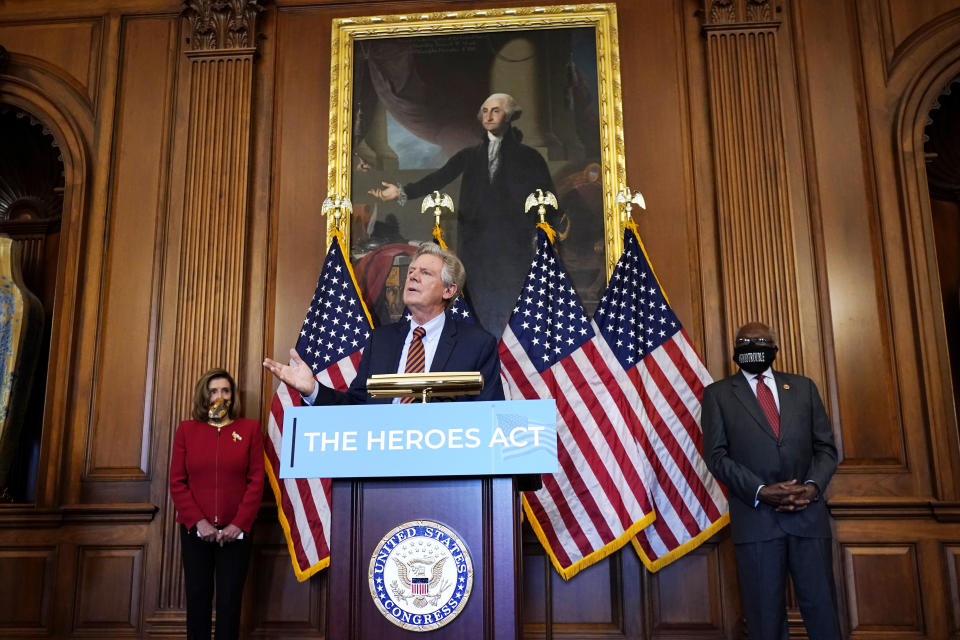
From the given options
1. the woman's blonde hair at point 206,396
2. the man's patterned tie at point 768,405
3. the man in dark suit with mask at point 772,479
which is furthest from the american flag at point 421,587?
the woman's blonde hair at point 206,396

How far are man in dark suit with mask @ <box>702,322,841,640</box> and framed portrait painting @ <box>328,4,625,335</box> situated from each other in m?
1.32

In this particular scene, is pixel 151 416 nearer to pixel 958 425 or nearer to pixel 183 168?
pixel 183 168

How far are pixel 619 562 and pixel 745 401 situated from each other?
1395mm

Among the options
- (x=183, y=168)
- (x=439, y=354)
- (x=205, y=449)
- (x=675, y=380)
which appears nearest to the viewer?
(x=439, y=354)

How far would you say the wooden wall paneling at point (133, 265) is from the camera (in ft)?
19.2

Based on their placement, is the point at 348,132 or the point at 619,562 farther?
the point at 348,132

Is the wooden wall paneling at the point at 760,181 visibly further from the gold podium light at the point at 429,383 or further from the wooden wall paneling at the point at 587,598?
the gold podium light at the point at 429,383

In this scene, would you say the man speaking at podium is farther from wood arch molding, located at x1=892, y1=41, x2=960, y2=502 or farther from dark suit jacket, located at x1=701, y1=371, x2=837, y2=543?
wood arch molding, located at x1=892, y1=41, x2=960, y2=502

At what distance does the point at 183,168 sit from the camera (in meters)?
6.32

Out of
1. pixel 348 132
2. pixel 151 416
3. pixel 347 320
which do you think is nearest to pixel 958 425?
pixel 347 320

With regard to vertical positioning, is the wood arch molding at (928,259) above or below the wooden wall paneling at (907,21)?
below

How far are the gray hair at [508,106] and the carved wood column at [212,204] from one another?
1.60 meters

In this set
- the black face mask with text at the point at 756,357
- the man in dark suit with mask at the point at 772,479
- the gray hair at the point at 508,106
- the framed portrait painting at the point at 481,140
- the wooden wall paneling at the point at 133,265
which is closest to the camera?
the man in dark suit with mask at the point at 772,479

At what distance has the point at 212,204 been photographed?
6195 millimetres
